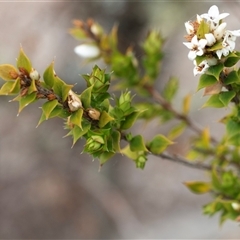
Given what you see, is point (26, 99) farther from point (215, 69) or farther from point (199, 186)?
point (199, 186)

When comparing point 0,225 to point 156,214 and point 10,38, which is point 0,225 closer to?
point 156,214

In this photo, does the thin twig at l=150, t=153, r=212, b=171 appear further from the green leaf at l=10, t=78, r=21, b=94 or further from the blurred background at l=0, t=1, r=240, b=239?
the blurred background at l=0, t=1, r=240, b=239

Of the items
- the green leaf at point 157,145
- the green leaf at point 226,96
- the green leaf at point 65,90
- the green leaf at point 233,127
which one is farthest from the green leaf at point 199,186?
the green leaf at point 65,90

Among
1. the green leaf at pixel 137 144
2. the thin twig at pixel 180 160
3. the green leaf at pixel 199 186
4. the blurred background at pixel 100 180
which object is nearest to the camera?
the green leaf at pixel 137 144

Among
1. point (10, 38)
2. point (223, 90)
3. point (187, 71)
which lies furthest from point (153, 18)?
point (223, 90)

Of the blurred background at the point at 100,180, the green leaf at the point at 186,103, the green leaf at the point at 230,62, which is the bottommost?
the blurred background at the point at 100,180

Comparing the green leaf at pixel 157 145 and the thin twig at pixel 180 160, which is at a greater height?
the green leaf at pixel 157 145

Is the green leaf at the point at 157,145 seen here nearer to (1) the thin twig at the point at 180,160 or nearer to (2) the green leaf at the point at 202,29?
(1) the thin twig at the point at 180,160
